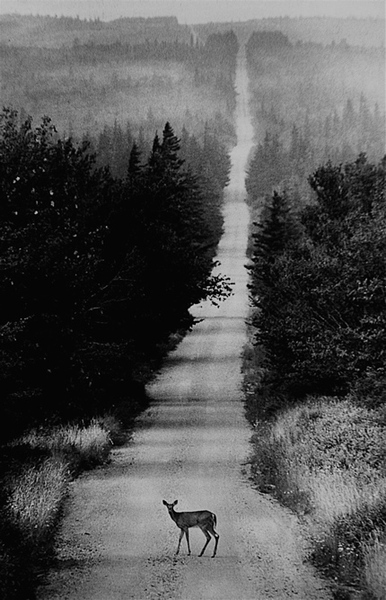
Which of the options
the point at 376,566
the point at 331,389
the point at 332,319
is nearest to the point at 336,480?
the point at 376,566

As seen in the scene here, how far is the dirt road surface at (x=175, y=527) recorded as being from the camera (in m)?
8.91

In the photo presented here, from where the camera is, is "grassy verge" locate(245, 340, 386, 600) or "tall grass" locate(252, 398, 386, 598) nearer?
"grassy verge" locate(245, 340, 386, 600)

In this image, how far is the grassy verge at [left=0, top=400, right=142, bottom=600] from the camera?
884 cm

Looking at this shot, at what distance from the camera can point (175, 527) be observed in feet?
37.3

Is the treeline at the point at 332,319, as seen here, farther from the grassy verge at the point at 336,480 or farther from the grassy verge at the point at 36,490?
the grassy verge at the point at 36,490

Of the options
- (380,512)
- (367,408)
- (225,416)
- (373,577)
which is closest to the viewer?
(373,577)

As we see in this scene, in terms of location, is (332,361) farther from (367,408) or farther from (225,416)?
(225,416)

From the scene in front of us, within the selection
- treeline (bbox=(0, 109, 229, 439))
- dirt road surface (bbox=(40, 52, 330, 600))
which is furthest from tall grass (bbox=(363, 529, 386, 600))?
treeline (bbox=(0, 109, 229, 439))

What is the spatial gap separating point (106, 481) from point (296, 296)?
9.79 m

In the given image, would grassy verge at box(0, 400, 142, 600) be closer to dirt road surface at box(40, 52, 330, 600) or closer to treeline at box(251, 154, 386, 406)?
dirt road surface at box(40, 52, 330, 600)

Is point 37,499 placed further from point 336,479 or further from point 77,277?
point 77,277

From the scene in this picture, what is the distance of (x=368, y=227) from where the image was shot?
21953 mm

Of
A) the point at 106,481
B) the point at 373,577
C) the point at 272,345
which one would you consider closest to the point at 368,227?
the point at 272,345

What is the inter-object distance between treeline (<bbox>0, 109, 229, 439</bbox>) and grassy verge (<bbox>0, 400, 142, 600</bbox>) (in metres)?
0.93
